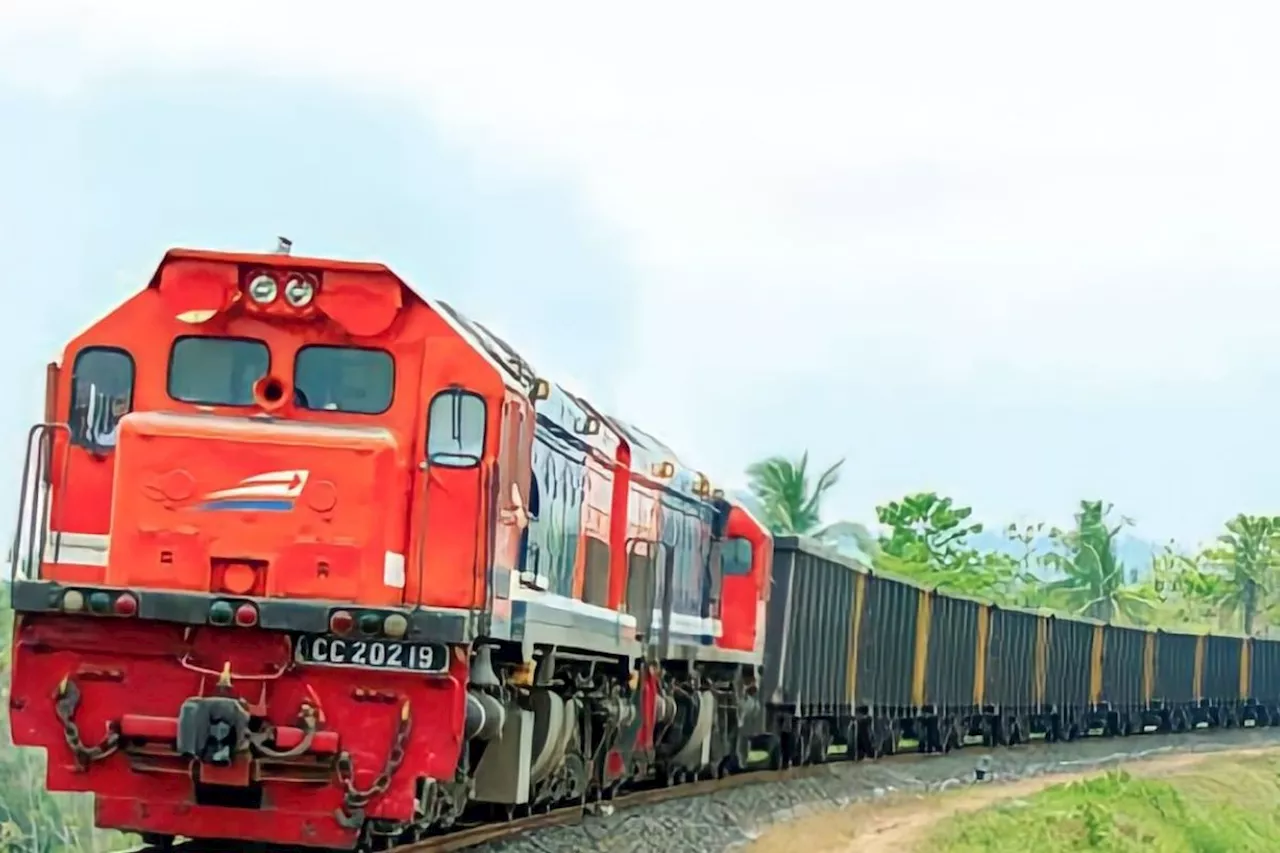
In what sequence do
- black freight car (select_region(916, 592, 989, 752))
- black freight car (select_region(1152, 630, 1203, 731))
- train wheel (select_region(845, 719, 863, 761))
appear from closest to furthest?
train wheel (select_region(845, 719, 863, 761)) < black freight car (select_region(916, 592, 989, 752)) < black freight car (select_region(1152, 630, 1203, 731))

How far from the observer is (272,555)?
9.91 metres

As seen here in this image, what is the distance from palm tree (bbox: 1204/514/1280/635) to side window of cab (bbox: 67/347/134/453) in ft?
272

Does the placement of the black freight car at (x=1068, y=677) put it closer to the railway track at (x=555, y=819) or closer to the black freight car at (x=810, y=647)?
the railway track at (x=555, y=819)

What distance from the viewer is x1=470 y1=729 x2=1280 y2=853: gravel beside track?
12672 mm

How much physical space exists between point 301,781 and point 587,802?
5.50 metres

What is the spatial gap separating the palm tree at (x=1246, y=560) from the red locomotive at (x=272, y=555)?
3239 inches

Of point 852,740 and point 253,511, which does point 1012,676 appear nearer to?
point 852,740

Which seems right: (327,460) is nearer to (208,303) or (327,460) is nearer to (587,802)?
(208,303)

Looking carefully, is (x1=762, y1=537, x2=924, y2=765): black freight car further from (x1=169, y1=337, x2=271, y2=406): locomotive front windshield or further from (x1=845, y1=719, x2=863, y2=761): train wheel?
(x1=169, y1=337, x2=271, y2=406): locomotive front windshield

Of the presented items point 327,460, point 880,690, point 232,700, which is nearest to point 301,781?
point 232,700

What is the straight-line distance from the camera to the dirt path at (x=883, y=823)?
13914 millimetres

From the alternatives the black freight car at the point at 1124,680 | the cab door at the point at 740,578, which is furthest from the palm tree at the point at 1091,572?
the cab door at the point at 740,578

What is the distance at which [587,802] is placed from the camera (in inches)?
591

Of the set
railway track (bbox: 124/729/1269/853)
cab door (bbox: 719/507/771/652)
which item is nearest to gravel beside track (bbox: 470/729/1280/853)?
railway track (bbox: 124/729/1269/853)
